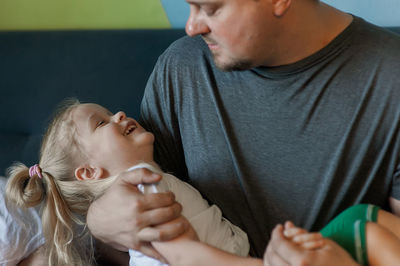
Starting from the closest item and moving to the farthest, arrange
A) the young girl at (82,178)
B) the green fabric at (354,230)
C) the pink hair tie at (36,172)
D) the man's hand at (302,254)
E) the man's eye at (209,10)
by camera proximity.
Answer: the man's hand at (302,254), the green fabric at (354,230), the man's eye at (209,10), the young girl at (82,178), the pink hair tie at (36,172)

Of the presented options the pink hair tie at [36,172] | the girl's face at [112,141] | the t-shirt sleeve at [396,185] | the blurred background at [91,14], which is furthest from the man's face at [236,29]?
the blurred background at [91,14]

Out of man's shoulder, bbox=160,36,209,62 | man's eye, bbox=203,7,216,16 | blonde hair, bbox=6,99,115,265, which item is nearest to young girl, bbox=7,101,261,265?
blonde hair, bbox=6,99,115,265

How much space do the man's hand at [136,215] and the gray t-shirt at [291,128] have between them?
26cm

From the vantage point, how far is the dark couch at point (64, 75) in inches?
77.8

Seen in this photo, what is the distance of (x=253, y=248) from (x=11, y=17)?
4.83ft

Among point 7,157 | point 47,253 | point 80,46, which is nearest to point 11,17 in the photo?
point 80,46

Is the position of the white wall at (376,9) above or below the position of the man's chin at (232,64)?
above

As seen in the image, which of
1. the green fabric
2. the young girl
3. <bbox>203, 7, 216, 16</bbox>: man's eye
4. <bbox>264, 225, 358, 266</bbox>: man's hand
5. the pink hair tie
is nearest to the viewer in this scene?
<bbox>264, 225, 358, 266</bbox>: man's hand

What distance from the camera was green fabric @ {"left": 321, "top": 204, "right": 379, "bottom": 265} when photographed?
1166mm

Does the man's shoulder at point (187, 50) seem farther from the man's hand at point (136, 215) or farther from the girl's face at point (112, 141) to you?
the man's hand at point (136, 215)

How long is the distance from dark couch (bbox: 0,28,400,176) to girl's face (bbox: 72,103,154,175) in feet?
1.36

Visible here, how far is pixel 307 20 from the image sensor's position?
1397 mm

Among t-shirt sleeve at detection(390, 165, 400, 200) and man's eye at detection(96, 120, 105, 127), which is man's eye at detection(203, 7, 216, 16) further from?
t-shirt sleeve at detection(390, 165, 400, 200)

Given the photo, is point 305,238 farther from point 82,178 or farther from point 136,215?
point 82,178
